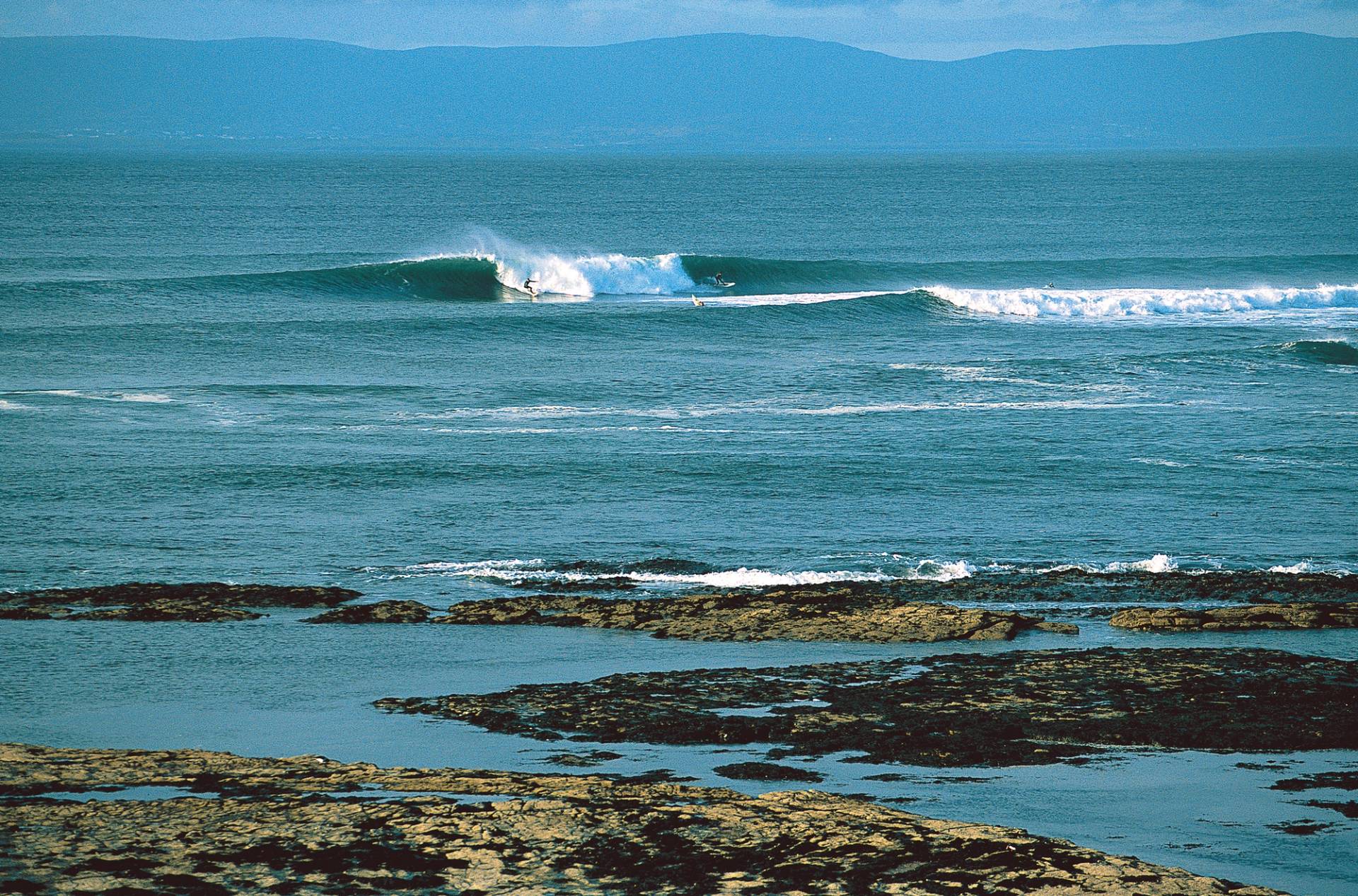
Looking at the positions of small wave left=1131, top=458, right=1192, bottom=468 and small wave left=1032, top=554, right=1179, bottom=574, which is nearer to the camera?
small wave left=1032, top=554, right=1179, bottom=574

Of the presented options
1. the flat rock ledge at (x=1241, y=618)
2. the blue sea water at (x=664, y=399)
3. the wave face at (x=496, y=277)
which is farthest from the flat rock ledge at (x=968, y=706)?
the wave face at (x=496, y=277)

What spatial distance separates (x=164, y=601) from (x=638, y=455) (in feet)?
36.2

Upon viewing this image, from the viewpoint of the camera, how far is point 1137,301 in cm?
5300

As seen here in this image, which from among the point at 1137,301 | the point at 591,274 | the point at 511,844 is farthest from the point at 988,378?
the point at 511,844

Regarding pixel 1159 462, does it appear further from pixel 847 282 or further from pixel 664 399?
pixel 847 282

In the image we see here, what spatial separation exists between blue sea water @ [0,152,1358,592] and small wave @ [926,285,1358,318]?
19 centimetres

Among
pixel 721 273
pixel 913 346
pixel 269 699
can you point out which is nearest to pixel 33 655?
pixel 269 699

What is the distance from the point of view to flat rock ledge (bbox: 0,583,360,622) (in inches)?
734

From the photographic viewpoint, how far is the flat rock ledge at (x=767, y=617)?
58.5 ft

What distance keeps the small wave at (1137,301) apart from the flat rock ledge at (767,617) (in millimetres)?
34377

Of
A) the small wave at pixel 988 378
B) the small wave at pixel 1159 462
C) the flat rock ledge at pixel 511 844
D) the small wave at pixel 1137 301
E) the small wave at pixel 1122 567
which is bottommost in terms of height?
the flat rock ledge at pixel 511 844

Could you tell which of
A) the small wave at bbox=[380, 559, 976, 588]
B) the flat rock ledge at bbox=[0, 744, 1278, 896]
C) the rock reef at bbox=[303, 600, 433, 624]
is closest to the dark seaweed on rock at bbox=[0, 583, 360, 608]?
the rock reef at bbox=[303, 600, 433, 624]

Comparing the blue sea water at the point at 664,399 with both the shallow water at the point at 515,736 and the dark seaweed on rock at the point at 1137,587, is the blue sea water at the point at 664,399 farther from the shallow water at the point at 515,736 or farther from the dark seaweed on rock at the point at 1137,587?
the shallow water at the point at 515,736

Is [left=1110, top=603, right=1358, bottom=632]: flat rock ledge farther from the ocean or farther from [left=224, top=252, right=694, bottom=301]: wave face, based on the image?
[left=224, top=252, right=694, bottom=301]: wave face
